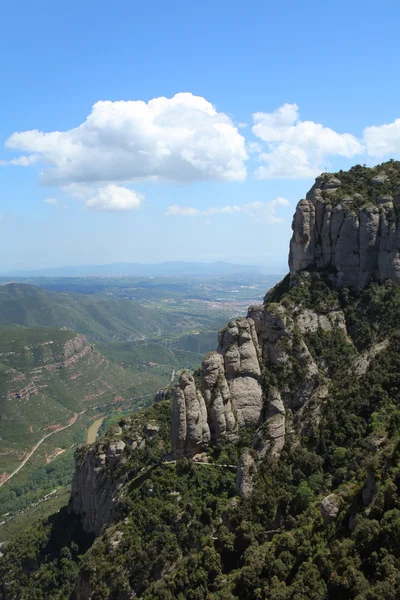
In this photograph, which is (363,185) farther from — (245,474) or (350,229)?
(245,474)

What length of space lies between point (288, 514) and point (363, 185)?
49.2 meters

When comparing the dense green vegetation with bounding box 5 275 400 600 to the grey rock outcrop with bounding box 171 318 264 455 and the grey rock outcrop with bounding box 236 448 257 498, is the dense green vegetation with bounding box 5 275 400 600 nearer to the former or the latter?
the grey rock outcrop with bounding box 236 448 257 498

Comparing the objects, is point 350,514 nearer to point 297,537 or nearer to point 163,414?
point 297,537

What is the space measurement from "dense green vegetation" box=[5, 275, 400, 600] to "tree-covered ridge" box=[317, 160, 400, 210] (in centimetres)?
1252

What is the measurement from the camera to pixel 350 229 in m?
66.8

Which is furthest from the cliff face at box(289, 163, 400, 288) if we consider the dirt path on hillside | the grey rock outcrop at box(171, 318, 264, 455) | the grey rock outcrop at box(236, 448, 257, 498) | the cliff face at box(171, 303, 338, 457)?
the dirt path on hillside

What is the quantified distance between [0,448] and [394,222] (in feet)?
473

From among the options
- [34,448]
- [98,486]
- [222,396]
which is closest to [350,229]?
[222,396]

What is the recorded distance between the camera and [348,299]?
65625mm

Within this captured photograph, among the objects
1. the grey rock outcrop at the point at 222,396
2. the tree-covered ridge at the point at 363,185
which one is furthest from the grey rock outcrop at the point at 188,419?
the tree-covered ridge at the point at 363,185

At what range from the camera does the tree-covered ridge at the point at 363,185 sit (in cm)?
6781

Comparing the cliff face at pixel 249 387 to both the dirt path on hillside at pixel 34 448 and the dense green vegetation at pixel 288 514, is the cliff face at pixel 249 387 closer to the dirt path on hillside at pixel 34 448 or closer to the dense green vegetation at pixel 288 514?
the dense green vegetation at pixel 288 514

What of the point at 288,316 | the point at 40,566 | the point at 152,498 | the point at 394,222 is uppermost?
the point at 394,222

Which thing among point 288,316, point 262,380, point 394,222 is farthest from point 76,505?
point 394,222
